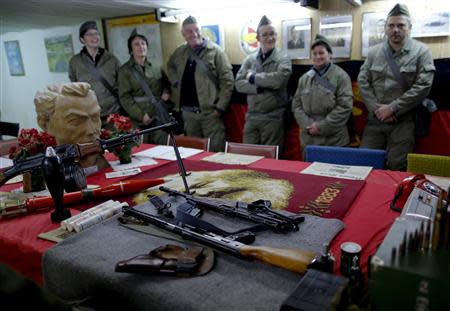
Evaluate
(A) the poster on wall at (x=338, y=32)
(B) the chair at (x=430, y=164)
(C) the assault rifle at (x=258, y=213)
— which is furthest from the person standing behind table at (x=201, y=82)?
(C) the assault rifle at (x=258, y=213)

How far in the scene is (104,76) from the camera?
4.07m

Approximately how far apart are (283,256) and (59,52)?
18.8 ft

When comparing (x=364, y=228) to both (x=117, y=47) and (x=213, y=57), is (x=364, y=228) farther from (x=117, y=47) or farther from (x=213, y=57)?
(x=117, y=47)

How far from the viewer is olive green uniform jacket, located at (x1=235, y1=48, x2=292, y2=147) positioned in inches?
134

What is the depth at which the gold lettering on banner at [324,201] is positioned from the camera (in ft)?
4.59

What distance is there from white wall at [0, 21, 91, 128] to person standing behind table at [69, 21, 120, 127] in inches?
57.6

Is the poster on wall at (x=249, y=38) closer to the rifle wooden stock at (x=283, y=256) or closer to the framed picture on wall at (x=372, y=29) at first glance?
the framed picture on wall at (x=372, y=29)

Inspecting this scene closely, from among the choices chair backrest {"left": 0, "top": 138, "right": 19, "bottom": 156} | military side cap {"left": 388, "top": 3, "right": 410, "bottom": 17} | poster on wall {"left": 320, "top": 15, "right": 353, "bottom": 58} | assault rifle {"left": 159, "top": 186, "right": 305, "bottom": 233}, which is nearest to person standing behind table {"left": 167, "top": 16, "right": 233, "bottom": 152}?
poster on wall {"left": 320, "top": 15, "right": 353, "bottom": 58}

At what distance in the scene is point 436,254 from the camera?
71 cm

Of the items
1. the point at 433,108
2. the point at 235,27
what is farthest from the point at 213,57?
the point at 433,108

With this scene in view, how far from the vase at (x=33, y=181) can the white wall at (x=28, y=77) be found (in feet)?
13.3

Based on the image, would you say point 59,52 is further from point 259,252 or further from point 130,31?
point 259,252

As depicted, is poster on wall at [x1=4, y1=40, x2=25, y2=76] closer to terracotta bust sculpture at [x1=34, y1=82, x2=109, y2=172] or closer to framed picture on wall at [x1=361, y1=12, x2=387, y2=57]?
terracotta bust sculpture at [x1=34, y1=82, x2=109, y2=172]

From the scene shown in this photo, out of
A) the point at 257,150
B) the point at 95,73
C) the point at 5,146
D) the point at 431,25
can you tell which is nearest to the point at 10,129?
the point at 95,73
